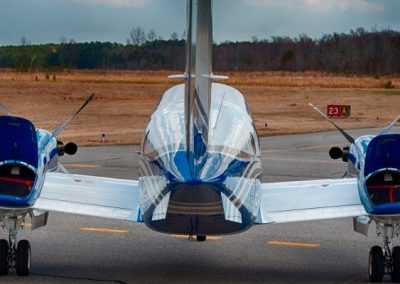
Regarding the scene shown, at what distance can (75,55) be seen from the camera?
89750 millimetres

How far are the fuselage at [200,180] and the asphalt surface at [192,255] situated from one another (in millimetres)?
1449

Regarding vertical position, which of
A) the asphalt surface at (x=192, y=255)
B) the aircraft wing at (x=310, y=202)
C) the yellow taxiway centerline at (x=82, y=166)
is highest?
the aircraft wing at (x=310, y=202)

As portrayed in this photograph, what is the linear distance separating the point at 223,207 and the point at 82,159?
15565 millimetres

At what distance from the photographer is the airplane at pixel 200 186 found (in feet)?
29.1

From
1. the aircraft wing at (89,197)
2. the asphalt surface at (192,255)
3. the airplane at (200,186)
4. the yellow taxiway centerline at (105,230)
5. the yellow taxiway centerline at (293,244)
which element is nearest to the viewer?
the airplane at (200,186)

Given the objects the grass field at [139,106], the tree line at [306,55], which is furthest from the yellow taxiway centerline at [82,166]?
the tree line at [306,55]

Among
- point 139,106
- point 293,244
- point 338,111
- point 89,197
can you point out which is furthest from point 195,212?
point 139,106

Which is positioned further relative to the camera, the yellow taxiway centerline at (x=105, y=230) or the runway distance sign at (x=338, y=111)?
the runway distance sign at (x=338, y=111)

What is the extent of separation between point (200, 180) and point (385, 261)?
9.26 ft

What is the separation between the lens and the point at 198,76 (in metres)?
8.78

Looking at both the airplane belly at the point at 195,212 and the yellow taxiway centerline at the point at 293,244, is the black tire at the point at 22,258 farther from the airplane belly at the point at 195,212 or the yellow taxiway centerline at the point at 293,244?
the yellow taxiway centerline at the point at 293,244

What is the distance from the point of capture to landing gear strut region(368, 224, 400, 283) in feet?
34.2

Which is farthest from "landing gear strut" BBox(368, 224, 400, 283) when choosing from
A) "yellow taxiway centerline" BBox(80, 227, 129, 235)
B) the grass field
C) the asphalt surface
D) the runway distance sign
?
the runway distance sign

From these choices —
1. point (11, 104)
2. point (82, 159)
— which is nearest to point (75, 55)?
point (11, 104)
